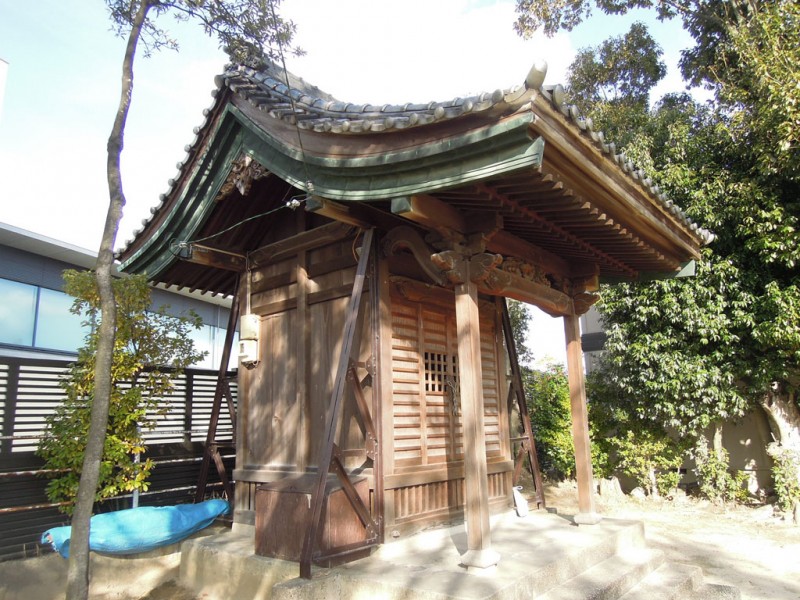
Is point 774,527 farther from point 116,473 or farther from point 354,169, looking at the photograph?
point 116,473

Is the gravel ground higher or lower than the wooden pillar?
lower

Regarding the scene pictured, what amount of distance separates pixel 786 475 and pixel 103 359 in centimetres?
1013

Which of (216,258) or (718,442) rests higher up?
(216,258)

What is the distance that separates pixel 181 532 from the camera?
6160mm

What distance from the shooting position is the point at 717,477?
10.3 metres

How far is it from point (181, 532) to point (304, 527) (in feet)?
7.50

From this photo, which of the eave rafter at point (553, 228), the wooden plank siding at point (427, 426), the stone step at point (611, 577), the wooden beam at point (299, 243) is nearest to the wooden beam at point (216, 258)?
the wooden beam at point (299, 243)

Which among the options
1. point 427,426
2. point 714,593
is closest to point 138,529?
point 427,426

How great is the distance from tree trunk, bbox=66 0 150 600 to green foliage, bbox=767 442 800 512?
9.99m

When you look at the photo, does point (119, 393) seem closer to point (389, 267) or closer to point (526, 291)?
point (389, 267)

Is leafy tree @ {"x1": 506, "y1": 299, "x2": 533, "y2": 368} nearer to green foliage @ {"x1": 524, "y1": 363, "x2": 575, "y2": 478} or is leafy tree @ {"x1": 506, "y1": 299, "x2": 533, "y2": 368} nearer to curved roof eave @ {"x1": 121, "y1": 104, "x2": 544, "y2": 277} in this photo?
green foliage @ {"x1": 524, "y1": 363, "x2": 575, "y2": 478}

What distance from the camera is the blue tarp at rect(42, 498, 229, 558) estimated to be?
5.51 meters

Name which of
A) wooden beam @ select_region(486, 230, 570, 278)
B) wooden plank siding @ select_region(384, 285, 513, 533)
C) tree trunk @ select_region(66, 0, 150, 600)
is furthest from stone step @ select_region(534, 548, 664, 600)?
tree trunk @ select_region(66, 0, 150, 600)

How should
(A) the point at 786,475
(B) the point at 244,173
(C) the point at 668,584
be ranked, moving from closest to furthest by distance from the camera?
(C) the point at 668,584 < (B) the point at 244,173 < (A) the point at 786,475
